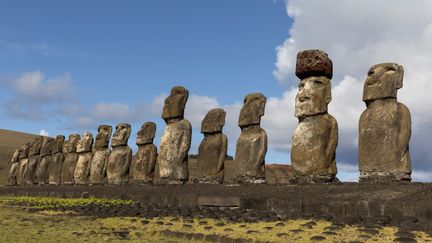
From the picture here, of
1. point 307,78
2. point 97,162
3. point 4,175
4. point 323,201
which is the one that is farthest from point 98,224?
point 4,175

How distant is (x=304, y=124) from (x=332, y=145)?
0.88 metres

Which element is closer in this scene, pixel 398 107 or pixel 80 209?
pixel 398 107

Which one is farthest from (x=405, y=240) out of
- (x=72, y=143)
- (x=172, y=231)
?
(x=72, y=143)

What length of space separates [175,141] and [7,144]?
47053mm

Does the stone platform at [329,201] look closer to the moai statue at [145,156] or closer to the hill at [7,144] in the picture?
the moai statue at [145,156]

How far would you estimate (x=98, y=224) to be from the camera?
10.6 metres

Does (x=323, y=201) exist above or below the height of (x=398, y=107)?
below

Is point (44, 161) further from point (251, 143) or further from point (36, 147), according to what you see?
point (251, 143)

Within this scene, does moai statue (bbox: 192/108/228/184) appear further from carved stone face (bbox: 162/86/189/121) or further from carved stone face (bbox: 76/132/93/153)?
carved stone face (bbox: 76/132/93/153)

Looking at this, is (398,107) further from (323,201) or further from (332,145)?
(323,201)

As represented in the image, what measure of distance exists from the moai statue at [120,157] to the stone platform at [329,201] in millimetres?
7342

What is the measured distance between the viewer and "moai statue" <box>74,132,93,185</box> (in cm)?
2402

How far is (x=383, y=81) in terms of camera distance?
39.8 feet

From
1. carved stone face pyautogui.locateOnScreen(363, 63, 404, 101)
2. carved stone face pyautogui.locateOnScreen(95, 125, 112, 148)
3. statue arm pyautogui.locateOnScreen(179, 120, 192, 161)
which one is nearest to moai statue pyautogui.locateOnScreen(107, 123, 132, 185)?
carved stone face pyautogui.locateOnScreen(95, 125, 112, 148)
